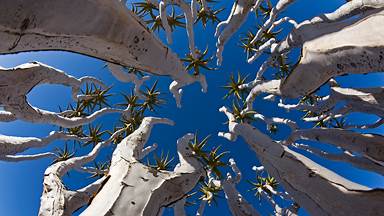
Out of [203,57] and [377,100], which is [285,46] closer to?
[377,100]

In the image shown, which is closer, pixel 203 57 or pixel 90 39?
pixel 90 39

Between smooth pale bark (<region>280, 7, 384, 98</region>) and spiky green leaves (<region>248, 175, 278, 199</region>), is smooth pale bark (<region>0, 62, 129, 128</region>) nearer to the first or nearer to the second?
smooth pale bark (<region>280, 7, 384, 98</region>)

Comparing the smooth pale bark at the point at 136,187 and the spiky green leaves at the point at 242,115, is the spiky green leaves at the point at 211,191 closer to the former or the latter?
the spiky green leaves at the point at 242,115

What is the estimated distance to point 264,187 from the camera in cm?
1039

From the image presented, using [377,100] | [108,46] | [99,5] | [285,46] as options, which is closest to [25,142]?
[108,46]

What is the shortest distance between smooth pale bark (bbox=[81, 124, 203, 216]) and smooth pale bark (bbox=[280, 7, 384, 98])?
2251 millimetres

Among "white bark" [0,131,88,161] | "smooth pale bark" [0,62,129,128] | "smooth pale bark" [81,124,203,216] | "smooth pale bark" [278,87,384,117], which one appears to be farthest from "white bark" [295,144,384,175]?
"white bark" [0,131,88,161]

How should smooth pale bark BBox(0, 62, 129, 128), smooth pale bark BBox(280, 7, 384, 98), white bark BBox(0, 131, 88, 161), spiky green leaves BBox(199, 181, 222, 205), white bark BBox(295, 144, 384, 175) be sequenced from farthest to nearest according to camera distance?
spiky green leaves BBox(199, 181, 222, 205) → white bark BBox(295, 144, 384, 175) → white bark BBox(0, 131, 88, 161) → smooth pale bark BBox(0, 62, 129, 128) → smooth pale bark BBox(280, 7, 384, 98)

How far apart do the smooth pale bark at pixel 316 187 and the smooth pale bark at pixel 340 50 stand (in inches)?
49.8

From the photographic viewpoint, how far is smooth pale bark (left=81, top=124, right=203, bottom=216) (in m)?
3.21

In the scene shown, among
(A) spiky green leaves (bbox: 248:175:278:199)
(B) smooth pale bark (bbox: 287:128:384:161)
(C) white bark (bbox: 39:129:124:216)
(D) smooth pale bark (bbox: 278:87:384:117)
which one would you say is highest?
(C) white bark (bbox: 39:129:124:216)

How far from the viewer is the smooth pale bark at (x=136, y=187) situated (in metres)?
3.21

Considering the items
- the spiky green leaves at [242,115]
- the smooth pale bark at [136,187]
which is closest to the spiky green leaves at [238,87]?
the spiky green leaves at [242,115]

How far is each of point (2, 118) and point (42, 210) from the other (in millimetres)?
3382
